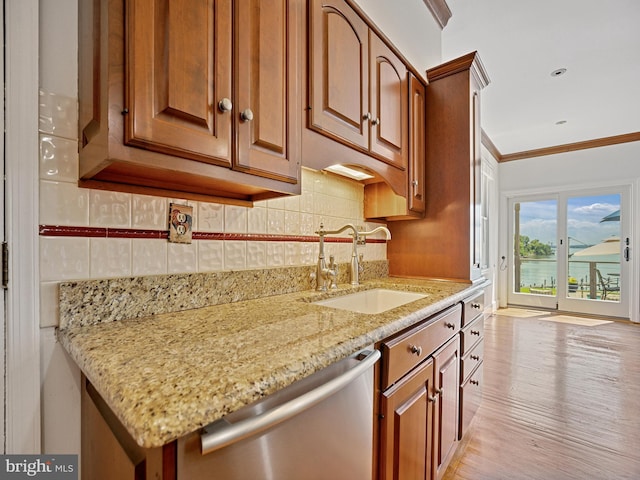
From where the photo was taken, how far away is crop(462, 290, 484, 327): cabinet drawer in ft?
5.15

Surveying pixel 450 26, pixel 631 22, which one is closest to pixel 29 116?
pixel 450 26

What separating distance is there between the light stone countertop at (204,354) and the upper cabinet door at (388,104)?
3.04 feet

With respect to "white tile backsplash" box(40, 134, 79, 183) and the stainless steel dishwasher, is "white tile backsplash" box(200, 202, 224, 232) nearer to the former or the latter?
"white tile backsplash" box(40, 134, 79, 183)

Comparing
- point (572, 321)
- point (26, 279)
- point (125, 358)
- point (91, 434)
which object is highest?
point (26, 279)

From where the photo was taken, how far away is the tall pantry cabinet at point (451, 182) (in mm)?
1890

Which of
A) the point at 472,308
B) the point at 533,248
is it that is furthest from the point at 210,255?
the point at 533,248

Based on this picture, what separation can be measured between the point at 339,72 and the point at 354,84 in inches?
4.6

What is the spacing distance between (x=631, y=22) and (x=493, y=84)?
3.32 feet

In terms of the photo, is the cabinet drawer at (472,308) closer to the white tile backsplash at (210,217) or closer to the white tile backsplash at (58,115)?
the white tile backsplash at (210,217)

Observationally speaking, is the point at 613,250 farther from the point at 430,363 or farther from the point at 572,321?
the point at 430,363

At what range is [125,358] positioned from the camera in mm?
598

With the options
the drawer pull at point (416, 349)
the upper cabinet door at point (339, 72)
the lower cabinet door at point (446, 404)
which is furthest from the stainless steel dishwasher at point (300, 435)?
the upper cabinet door at point (339, 72)

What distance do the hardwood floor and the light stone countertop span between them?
1.26 m

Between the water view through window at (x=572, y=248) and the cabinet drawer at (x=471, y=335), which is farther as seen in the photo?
the water view through window at (x=572, y=248)
